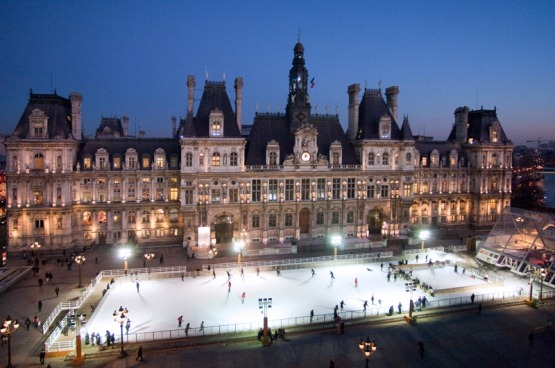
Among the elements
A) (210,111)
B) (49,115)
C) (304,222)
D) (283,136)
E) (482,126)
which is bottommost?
(304,222)

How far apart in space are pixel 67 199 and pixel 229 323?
112 feet

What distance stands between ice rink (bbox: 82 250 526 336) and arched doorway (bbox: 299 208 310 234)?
12.1 m

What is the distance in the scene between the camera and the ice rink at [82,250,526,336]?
34.5 meters

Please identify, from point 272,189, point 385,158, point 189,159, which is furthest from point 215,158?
point 385,158

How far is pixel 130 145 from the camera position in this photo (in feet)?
199

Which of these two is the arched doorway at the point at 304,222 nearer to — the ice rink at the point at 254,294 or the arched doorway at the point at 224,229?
the arched doorway at the point at 224,229

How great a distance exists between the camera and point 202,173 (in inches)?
2211

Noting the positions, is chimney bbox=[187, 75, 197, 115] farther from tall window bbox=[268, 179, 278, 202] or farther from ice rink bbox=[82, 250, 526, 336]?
ice rink bbox=[82, 250, 526, 336]

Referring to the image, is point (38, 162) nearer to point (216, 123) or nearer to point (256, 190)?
point (216, 123)

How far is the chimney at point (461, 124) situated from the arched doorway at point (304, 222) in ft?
116

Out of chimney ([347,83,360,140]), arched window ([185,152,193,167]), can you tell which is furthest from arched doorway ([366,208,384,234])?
arched window ([185,152,193,167])

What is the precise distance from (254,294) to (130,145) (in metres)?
32.8

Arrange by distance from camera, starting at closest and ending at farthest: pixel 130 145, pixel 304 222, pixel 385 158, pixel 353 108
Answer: pixel 130 145 → pixel 304 222 → pixel 385 158 → pixel 353 108

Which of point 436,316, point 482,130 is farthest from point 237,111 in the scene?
point 482,130
